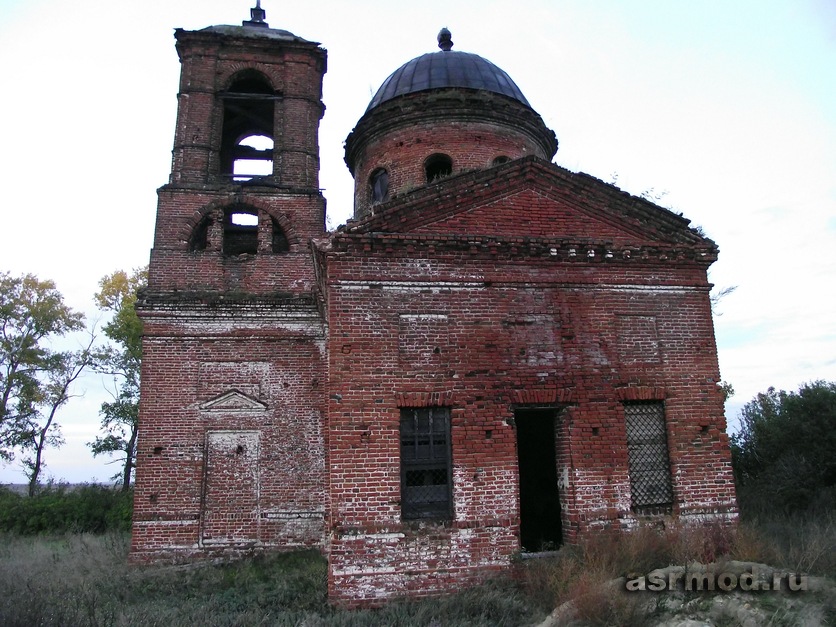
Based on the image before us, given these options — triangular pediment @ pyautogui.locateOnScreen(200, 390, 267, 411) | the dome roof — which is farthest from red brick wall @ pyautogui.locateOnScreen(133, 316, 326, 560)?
the dome roof

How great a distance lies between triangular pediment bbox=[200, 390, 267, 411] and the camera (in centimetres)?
1163

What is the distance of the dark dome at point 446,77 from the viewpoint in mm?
14961

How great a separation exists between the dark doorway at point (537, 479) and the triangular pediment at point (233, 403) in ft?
16.0

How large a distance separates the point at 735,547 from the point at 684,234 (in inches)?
182

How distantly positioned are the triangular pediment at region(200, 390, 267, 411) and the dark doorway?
16.0 feet

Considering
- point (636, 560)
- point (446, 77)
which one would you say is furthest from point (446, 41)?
point (636, 560)

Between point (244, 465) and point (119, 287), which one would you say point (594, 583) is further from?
point (119, 287)

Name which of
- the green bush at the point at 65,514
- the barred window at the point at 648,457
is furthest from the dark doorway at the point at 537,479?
the green bush at the point at 65,514

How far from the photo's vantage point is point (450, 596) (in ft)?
25.5

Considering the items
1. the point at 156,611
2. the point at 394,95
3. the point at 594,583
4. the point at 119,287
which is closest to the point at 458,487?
the point at 594,583

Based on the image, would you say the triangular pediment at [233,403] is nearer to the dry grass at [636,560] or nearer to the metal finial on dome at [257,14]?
the dry grass at [636,560]

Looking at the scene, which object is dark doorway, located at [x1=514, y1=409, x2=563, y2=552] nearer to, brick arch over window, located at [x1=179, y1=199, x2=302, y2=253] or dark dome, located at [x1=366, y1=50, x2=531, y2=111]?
brick arch over window, located at [x1=179, y1=199, x2=302, y2=253]

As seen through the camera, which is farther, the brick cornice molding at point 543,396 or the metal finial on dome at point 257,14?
the metal finial on dome at point 257,14

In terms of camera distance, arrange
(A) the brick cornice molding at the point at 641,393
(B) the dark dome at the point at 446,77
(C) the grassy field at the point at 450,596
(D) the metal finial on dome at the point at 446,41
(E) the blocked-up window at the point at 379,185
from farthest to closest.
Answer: (D) the metal finial on dome at the point at 446,41 < (B) the dark dome at the point at 446,77 < (E) the blocked-up window at the point at 379,185 < (A) the brick cornice molding at the point at 641,393 < (C) the grassy field at the point at 450,596
